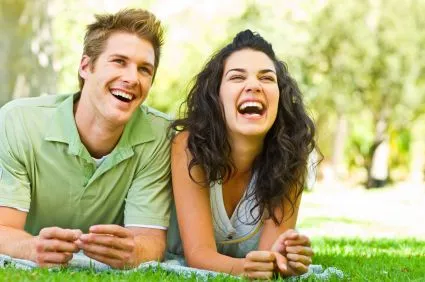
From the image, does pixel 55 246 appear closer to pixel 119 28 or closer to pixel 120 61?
pixel 120 61

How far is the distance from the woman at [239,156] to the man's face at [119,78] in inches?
18.8

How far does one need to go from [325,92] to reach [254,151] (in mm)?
22155

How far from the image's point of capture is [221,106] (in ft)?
18.2

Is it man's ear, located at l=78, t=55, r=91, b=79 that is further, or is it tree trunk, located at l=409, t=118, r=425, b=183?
tree trunk, located at l=409, t=118, r=425, b=183

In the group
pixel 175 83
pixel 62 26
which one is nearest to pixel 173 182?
pixel 62 26

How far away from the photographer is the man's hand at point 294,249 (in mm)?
4613

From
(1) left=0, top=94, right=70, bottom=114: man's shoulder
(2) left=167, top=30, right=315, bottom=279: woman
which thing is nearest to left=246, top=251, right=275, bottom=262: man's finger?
(2) left=167, top=30, right=315, bottom=279: woman

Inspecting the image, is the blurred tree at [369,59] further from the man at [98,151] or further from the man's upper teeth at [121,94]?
the man's upper teeth at [121,94]

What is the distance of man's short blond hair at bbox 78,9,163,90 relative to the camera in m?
5.34

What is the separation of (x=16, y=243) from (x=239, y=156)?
1.54m

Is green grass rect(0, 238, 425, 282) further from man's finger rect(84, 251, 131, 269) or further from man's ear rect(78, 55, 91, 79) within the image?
man's ear rect(78, 55, 91, 79)

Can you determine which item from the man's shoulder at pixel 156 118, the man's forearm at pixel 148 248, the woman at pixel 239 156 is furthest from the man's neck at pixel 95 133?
the man's forearm at pixel 148 248

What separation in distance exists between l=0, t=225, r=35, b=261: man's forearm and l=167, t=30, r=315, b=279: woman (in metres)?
0.95

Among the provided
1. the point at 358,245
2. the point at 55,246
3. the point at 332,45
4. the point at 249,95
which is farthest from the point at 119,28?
the point at 332,45
